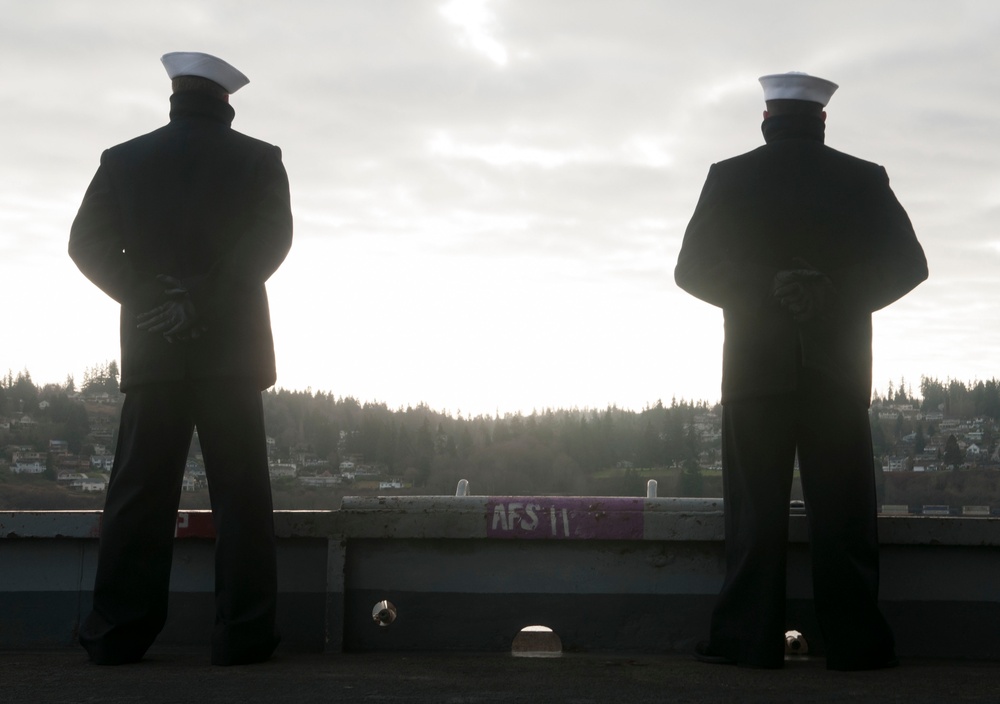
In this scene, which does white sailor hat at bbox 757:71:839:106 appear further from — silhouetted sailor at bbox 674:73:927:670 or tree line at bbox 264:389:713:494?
tree line at bbox 264:389:713:494

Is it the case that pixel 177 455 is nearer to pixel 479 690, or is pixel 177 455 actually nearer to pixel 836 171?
pixel 479 690

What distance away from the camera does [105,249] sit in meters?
4.16

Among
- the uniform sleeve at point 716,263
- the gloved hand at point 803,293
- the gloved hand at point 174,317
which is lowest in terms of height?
the gloved hand at point 174,317

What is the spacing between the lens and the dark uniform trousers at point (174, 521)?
13.0ft

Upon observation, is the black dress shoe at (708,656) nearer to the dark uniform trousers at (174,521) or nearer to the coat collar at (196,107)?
the dark uniform trousers at (174,521)

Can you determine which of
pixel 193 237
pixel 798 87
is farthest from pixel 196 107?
pixel 798 87

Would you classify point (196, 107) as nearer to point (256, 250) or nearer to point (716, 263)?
point (256, 250)

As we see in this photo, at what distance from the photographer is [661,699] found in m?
3.07

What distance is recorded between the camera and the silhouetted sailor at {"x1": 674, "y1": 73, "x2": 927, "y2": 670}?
392 cm

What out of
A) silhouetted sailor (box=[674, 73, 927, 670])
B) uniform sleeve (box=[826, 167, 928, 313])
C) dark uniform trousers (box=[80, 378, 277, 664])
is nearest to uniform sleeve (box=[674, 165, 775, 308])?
silhouetted sailor (box=[674, 73, 927, 670])

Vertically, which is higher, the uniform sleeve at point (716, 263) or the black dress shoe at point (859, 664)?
the uniform sleeve at point (716, 263)

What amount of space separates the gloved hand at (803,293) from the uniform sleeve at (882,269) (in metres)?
0.10

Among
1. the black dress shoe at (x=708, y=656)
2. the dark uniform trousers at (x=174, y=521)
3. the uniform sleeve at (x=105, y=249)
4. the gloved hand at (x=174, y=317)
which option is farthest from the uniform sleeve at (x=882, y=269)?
the uniform sleeve at (x=105, y=249)

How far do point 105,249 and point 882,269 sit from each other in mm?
2959
